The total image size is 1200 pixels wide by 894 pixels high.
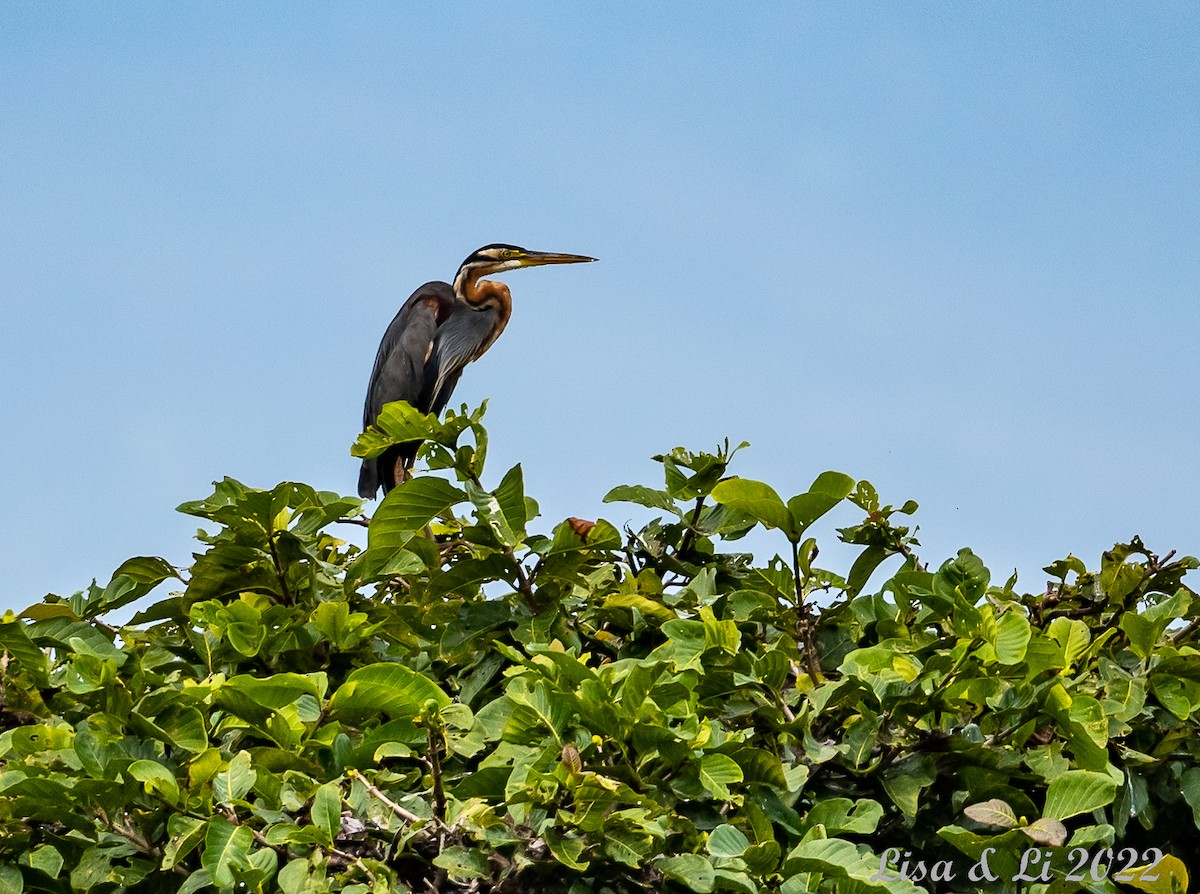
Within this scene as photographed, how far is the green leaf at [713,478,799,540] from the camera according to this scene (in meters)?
2.36

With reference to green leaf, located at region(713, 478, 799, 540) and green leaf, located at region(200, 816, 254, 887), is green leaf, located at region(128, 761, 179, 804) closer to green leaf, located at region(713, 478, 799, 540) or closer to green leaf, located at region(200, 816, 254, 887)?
green leaf, located at region(200, 816, 254, 887)

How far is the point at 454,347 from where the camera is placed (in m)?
9.64

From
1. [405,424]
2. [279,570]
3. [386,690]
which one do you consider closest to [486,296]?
[279,570]

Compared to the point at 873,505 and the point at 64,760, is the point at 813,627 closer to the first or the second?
the point at 873,505

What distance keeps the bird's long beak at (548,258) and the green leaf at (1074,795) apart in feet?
27.3

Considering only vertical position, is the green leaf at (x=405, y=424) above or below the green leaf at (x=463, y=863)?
above

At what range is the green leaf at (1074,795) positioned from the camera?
2.01 meters

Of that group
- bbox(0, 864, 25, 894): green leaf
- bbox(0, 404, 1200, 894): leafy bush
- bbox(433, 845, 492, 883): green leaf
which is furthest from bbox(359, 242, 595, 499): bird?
bbox(433, 845, 492, 883): green leaf

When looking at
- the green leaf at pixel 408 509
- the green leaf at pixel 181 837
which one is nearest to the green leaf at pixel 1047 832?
the green leaf at pixel 408 509

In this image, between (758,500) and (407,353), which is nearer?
(758,500)

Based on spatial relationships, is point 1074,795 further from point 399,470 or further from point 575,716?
point 399,470

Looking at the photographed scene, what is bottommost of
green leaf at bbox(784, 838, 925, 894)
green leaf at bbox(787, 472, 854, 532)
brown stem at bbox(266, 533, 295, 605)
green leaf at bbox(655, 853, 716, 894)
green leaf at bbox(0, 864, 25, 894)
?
green leaf at bbox(0, 864, 25, 894)

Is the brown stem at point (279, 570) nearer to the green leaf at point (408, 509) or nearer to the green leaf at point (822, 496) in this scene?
the green leaf at point (408, 509)

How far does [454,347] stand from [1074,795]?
796cm
